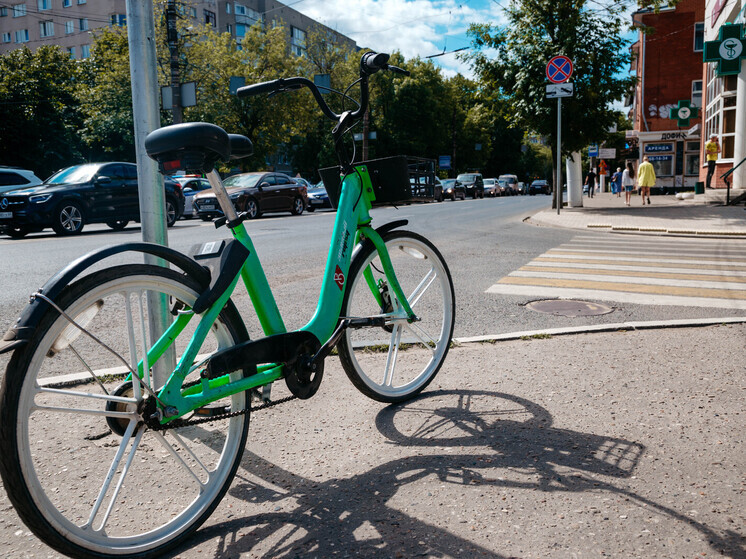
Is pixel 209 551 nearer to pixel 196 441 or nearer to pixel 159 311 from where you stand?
pixel 196 441

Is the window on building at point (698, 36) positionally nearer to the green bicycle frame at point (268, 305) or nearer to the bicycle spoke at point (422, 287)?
the bicycle spoke at point (422, 287)

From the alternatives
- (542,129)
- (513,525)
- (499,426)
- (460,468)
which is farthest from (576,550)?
(542,129)

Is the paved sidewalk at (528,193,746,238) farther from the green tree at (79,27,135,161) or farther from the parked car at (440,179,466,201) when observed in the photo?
the green tree at (79,27,135,161)

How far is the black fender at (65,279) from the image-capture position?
6.18 feet

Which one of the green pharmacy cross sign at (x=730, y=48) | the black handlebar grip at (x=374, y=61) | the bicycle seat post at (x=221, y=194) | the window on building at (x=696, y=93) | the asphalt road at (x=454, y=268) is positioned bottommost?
Answer: the asphalt road at (x=454, y=268)

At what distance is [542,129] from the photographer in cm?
2303

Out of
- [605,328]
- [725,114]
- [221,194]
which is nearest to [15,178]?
[605,328]

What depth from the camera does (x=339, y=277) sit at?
3145 millimetres

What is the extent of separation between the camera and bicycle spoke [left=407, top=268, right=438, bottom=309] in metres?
3.78

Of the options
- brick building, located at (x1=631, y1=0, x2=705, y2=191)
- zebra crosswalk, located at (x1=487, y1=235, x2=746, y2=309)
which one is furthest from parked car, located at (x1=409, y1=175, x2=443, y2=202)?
brick building, located at (x1=631, y1=0, x2=705, y2=191)

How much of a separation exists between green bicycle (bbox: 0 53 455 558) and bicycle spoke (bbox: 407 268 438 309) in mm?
24

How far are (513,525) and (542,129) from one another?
72.6 feet

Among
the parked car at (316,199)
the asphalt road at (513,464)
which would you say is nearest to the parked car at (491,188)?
the parked car at (316,199)

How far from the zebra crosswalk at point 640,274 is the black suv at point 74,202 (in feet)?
32.8
